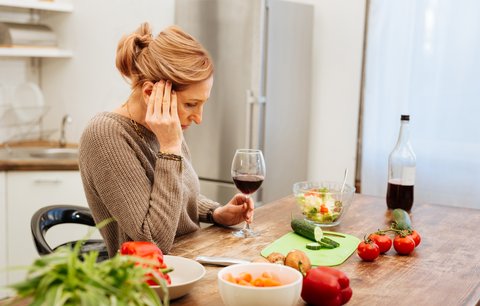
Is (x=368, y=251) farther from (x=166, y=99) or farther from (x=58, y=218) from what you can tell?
(x=58, y=218)

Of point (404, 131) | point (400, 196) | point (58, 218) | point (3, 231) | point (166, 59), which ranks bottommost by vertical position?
point (3, 231)

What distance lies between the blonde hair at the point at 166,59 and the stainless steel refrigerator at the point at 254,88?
1.83 m

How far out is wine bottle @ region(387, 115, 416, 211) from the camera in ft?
8.25

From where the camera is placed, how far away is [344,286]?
1491 millimetres

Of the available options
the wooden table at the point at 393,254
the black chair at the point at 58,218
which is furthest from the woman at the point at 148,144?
the black chair at the point at 58,218

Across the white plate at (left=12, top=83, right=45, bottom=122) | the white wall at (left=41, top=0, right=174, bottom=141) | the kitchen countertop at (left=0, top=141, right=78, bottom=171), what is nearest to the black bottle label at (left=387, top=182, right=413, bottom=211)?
the kitchen countertop at (left=0, top=141, right=78, bottom=171)

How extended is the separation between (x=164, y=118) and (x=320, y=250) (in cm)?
60

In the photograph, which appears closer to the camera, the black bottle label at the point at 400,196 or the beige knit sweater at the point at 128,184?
the beige knit sweater at the point at 128,184

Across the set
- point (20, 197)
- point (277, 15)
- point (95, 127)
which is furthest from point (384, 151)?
point (95, 127)

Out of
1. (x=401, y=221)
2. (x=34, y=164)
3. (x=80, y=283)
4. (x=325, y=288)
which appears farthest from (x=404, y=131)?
(x=34, y=164)

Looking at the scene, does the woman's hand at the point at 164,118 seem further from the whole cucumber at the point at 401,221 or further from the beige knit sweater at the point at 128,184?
the whole cucumber at the point at 401,221

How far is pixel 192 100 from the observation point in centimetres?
207

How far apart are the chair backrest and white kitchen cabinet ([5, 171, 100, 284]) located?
1.15 metres

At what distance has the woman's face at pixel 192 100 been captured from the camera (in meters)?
2.06
